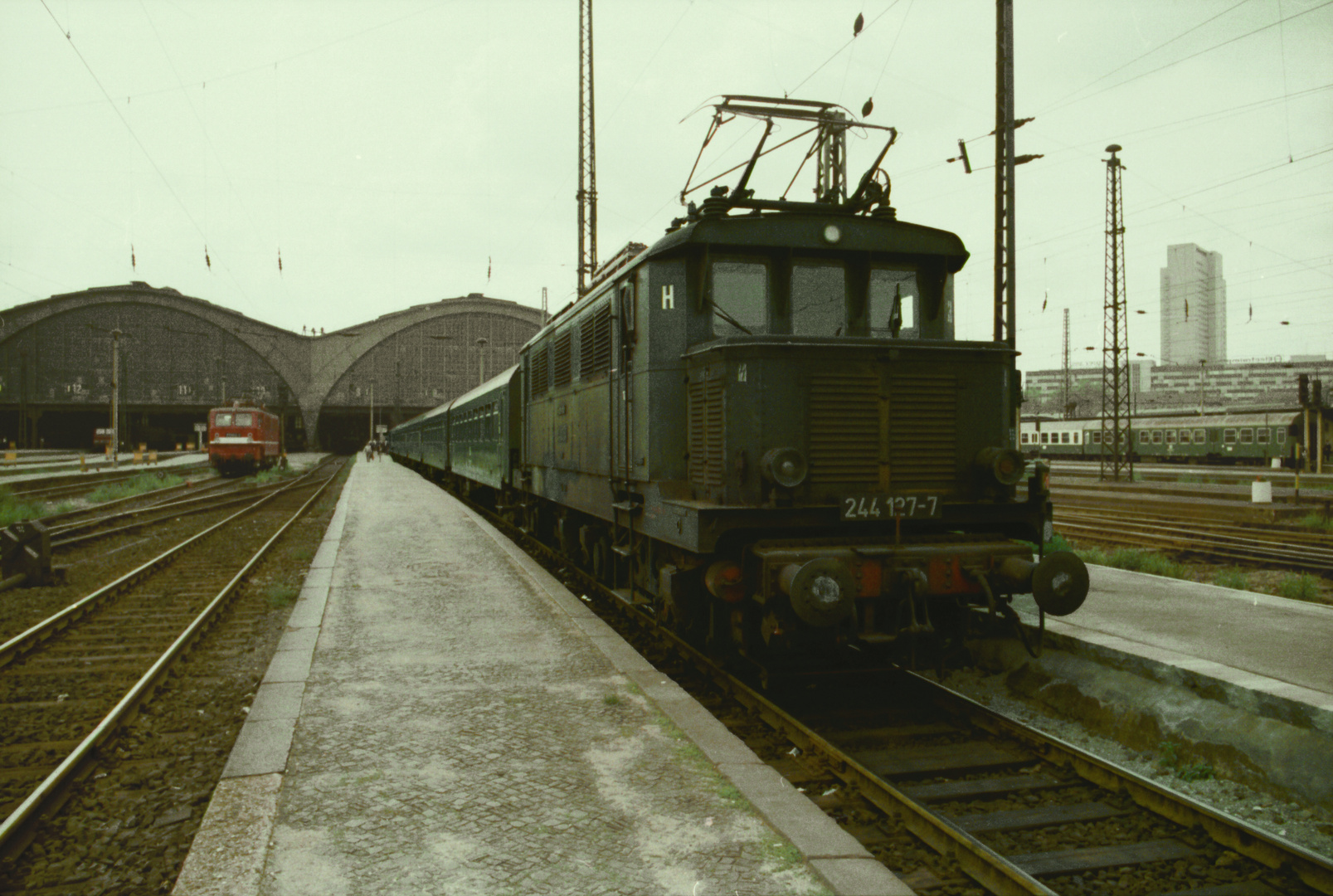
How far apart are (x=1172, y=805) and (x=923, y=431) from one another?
103 inches

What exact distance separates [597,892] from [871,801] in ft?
5.76

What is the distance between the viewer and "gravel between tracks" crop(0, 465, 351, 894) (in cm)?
376

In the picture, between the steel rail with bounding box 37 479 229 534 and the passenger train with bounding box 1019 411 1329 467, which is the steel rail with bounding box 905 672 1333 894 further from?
the passenger train with bounding box 1019 411 1329 467

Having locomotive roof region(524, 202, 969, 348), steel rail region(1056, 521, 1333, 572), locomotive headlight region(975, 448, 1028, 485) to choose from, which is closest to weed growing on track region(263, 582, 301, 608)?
locomotive roof region(524, 202, 969, 348)

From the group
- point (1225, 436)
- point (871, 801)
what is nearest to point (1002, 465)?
point (871, 801)

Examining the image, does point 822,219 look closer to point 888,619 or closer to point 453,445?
point 888,619

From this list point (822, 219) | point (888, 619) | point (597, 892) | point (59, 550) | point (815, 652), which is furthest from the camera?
point (59, 550)

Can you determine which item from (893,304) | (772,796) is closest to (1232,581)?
(893,304)

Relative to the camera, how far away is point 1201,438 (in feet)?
136

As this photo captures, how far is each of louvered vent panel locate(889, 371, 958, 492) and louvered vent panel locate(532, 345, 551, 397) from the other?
19.4 ft

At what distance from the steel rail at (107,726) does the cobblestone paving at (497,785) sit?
1191mm

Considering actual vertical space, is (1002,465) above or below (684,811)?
above

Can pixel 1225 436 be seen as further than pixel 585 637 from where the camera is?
Yes

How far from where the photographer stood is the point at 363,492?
77.6 ft
